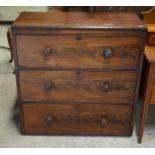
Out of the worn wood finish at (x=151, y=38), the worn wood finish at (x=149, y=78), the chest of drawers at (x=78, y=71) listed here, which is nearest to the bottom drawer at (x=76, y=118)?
the chest of drawers at (x=78, y=71)

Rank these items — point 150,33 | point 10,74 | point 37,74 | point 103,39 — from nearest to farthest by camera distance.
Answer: point 103,39 < point 37,74 < point 150,33 < point 10,74

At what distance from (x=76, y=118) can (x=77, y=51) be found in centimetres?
47

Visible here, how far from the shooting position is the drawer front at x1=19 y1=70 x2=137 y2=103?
4.60 ft

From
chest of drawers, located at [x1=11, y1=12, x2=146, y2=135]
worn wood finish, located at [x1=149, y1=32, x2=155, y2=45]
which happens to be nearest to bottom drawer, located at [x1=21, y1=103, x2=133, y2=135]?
chest of drawers, located at [x1=11, y1=12, x2=146, y2=135]

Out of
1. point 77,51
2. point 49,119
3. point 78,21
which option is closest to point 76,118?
point 49,119

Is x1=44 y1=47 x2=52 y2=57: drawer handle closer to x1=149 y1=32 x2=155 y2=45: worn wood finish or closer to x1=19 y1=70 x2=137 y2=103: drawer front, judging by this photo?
x1=19 y1=70 x2=137 y2=103: drawer front

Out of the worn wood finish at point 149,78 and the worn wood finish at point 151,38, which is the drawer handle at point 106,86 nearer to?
the worn wood finish at point 149,78

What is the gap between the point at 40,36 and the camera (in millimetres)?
1291

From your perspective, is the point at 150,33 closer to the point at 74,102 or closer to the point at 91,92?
the point at 91,92

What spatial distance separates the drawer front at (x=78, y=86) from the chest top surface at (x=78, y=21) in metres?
0.27

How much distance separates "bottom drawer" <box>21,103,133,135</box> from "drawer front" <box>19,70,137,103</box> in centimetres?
6
